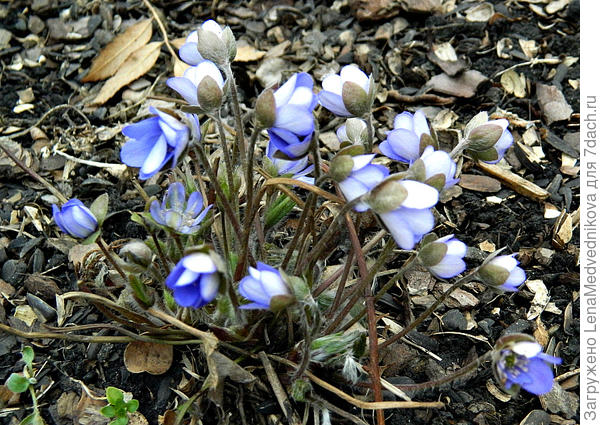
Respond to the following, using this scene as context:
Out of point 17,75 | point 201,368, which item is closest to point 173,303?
point 201,368

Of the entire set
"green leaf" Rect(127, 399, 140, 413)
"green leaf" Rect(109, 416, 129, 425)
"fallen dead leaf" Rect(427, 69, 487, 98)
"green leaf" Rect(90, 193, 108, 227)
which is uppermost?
"green leaf" Rect(90, 193, 108, 227)

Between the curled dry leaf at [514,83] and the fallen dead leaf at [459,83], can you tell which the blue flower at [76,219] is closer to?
the fallen dead leaf at [459,83]

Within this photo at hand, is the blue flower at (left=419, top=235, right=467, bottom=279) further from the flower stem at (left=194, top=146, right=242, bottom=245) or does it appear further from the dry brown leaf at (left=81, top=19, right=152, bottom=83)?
the dry brown leaf at (left=81, top=19, right=152, bottom=83)

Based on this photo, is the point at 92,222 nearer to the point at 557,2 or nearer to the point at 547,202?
the point at 547,202

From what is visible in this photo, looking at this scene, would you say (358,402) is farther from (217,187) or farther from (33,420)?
(33,420)

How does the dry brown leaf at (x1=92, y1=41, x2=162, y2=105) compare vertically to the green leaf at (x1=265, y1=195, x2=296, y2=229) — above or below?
below

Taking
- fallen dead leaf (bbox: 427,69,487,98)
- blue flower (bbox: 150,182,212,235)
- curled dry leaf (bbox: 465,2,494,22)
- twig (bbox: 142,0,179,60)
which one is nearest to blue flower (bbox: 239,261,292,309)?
blue flower (bbox: 150,182,212,235)

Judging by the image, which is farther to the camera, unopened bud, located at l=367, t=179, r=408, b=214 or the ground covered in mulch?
the ground covered in mulch
